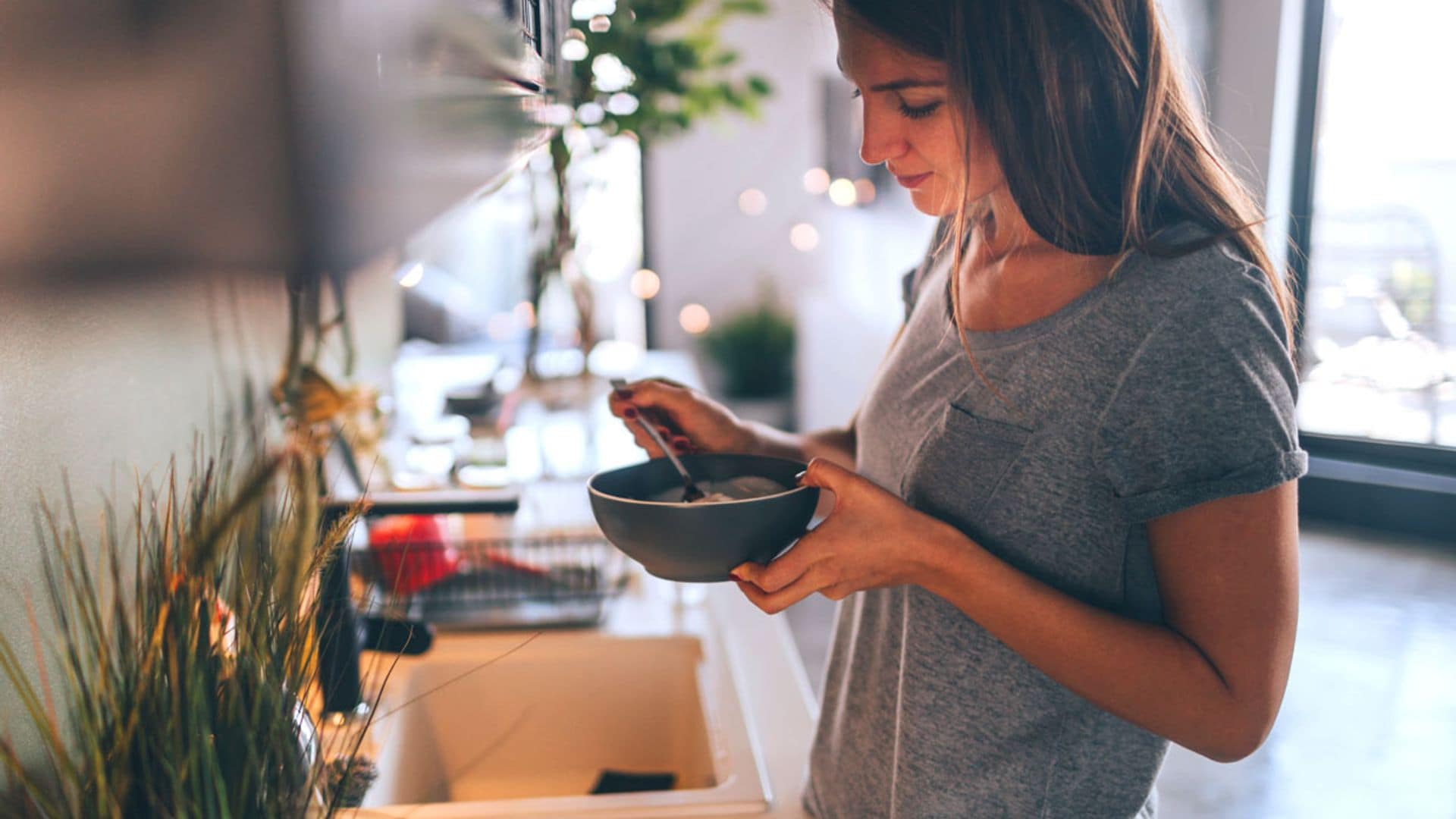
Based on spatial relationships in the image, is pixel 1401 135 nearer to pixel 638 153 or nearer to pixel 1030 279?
pixel 638 153

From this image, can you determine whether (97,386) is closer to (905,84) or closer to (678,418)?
(678,418)

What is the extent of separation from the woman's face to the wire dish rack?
29.8 inches

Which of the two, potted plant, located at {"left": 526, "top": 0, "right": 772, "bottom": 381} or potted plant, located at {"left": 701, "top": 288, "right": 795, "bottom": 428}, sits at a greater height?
potted plant, located at {"left": 526, "top": 0, "right": 772, "bottom": 381}

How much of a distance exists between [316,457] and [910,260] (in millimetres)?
4303

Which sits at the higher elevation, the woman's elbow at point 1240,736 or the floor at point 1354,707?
the woman's elbow at point 1240,736

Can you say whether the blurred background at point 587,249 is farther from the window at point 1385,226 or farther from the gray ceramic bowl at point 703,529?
the gray ceramic bowl at point 703,529

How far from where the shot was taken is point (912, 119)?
2.32ft

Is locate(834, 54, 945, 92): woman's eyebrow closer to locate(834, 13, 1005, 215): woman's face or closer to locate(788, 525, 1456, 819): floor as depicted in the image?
locate(834, 13, 1005, 215): woman's face

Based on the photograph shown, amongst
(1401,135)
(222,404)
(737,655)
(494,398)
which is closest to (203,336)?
(222,404)

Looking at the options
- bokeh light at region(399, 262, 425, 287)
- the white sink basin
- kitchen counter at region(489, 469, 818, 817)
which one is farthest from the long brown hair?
bokeh light at region(399, 262, 425, 287)

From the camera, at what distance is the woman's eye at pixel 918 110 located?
70cm

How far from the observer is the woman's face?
68cm

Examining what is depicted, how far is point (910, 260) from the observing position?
16.4 feet

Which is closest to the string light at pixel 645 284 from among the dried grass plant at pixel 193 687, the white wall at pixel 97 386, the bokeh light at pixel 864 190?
the bokeh light at pixel 864 190
